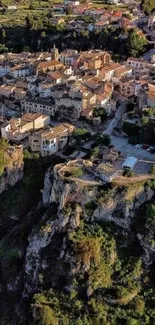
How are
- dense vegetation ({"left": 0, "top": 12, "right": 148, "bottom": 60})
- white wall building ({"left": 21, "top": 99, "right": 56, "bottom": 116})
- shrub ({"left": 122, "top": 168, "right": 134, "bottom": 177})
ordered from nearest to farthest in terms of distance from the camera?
shrub ({"left": 122, "top": 168, "right": 134, "bottom": 177}), white wall building ({"left": 21, "top": 99, "right": 56, "bottom": 116}), dense vegetation ({"left": 0, "top": 12, "right": 148, "bottom": 60})

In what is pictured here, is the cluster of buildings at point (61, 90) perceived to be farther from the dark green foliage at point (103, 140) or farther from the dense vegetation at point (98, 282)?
the dense vegetation at point (98, 282)

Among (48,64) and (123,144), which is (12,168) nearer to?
(123,144)

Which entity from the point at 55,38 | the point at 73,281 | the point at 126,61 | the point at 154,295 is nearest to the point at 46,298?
the point at 73,281

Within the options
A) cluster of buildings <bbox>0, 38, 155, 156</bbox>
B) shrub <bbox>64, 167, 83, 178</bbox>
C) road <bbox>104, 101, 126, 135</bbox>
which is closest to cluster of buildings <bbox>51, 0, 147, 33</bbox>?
cluster of buildings <bbox>0, 38, 155, 156</bbox>


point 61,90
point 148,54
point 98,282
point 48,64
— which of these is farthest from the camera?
point 148,54

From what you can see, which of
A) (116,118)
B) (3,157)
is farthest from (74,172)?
(116,118)

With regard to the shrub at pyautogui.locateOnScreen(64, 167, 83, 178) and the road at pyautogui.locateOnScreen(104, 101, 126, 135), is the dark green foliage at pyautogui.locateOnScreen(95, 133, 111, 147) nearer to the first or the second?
the road at pyautogui.locateOnScreen(104, 101, 126, 135)
